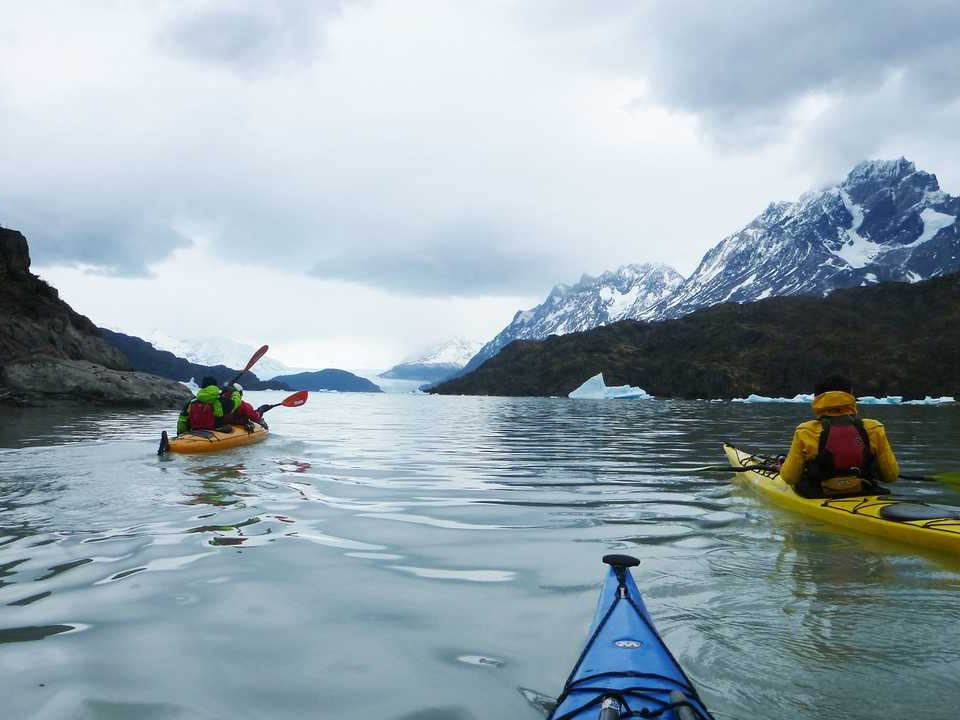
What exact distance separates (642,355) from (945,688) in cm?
15502

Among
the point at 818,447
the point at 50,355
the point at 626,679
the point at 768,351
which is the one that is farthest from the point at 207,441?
the point at 768,351

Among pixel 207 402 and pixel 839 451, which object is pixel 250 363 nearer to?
pixel 207 402

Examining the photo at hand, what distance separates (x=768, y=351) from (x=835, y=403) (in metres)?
134

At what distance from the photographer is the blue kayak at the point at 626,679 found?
287cm

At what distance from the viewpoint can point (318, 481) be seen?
490 inches

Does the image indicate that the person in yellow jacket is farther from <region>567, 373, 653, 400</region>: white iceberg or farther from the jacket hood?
<region>567, 373, 653, 400</region>: white iceberg

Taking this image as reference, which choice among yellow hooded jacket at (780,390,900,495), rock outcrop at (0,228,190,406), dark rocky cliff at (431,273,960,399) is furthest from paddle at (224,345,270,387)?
dark rocky cliff at (431,273,960,399)

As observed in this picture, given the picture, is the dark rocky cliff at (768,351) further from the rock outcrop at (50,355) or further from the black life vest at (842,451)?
the black life vest at (842,451)

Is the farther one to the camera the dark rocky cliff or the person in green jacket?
the dark rocky cliff

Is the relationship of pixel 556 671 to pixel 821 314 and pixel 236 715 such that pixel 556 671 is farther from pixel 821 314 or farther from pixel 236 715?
pixel 821 314

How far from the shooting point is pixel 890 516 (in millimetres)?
7746

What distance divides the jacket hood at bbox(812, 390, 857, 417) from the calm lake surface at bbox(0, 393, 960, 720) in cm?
174

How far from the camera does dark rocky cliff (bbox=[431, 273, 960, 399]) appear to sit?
108m

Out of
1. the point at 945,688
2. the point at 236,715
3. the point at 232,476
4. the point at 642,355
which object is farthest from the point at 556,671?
the point at 642,355
